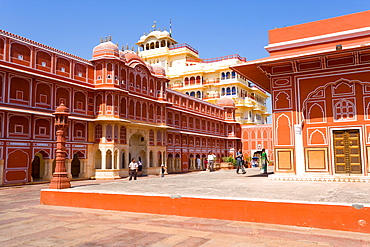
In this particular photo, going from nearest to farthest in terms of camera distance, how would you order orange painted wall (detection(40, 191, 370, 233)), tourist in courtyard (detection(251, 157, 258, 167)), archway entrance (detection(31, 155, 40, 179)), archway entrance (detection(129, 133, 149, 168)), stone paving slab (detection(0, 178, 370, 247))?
1. stone paving slab (detection(0, 178, 370, 247))
2. orange painted wall (detection(40, 191, 370, 233))
3. archway entrance (detection(31, 155, 40, 179))
4. archway entrance (detection(129, 133, 149, 168))
5. tourist in courtyard (detection(251, 157, 258, 167))

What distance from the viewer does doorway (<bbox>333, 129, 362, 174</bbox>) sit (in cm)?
1296

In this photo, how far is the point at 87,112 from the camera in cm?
2508

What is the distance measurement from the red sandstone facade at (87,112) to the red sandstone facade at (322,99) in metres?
13.9

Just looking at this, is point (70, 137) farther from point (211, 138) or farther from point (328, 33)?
point (211, 138)

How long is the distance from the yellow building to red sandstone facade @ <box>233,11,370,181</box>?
34.1 metres

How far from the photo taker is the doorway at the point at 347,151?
1296cm

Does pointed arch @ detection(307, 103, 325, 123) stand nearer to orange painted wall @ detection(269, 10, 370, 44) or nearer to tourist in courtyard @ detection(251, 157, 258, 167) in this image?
orange painted wall @ detection(269, 10, 370, 44)

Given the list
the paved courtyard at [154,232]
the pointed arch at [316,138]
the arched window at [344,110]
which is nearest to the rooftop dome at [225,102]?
the pointed arch at [316,138]

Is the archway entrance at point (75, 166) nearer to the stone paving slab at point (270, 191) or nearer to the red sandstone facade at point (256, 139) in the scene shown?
the stone paving slab at point (270, 191)

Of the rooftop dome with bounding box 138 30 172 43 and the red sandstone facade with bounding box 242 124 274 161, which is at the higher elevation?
the rooftop dome with bounding box 138 30 172 43

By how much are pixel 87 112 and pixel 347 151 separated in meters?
18.5

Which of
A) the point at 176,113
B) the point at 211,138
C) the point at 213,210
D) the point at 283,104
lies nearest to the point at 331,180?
the point at 283,104

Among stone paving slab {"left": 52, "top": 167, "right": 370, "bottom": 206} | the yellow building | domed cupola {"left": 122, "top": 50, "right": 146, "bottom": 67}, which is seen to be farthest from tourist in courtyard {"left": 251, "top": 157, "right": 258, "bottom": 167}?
stone paving slab {"left": 52, "top": 167, "right": 370, "bottom": 206}

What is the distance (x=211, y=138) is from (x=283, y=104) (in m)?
29.6
